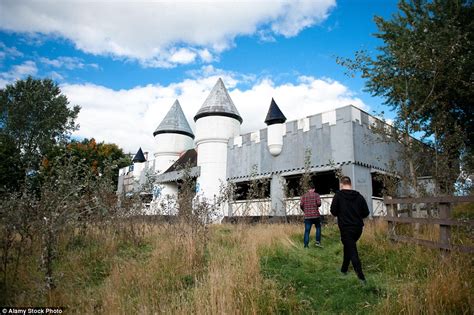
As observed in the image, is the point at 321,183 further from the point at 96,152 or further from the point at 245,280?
the point at 96,152

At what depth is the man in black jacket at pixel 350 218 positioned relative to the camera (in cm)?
497

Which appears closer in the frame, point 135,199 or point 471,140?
point 135,199

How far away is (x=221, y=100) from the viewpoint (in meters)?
22.0

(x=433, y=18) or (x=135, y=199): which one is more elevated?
(x=433, y=18)

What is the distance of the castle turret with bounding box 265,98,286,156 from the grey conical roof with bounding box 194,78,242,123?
477cm

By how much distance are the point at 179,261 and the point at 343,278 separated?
2.94 metres

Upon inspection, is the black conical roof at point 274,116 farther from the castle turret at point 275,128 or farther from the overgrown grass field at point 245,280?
the overgrown grass field at point 245,280

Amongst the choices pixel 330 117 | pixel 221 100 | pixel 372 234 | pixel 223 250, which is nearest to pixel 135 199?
pixel 223 250

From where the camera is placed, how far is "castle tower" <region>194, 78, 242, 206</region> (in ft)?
66.8

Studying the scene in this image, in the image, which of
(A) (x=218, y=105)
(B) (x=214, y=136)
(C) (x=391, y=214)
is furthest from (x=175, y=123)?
(C) (x=391, y=214)

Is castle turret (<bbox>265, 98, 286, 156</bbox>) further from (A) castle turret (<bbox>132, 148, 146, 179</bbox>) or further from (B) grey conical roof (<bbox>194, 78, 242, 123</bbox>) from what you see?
(A) castle turret (<bbox>132, 148, 146, 179</bbox>)

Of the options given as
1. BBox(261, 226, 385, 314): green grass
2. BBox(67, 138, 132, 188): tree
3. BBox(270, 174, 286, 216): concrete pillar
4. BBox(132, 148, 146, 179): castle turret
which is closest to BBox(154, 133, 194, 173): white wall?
BBox(132, 148, 146, 179): castle turret

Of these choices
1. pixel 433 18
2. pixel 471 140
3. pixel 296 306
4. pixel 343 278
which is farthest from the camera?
pixel 471 140

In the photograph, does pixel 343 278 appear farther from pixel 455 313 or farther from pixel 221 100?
pixel 221 100
